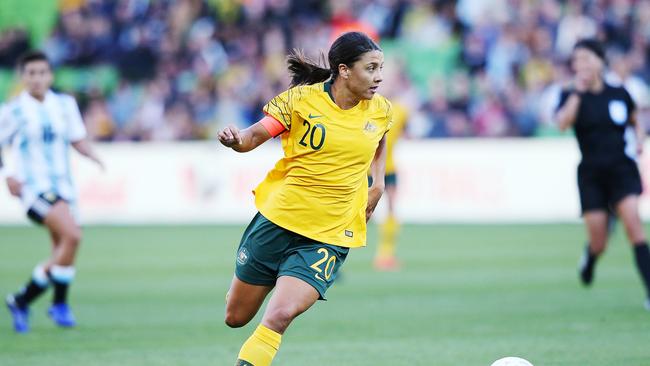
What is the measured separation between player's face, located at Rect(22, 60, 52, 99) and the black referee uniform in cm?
504

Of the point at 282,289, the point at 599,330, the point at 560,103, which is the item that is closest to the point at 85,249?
the point at 560,103

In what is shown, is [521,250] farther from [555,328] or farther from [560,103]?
[555,328]

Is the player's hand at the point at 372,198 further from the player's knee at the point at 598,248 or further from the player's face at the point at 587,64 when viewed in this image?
the player's knee at the point at 598,248

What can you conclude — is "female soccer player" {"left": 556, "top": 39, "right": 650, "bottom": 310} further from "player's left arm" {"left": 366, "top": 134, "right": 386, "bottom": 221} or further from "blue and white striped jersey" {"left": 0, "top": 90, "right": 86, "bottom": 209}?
"blue and white striped jersey" {"left": 0, "top": 90, "right": 86, "bottom": 209}

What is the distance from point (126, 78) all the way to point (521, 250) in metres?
12.3

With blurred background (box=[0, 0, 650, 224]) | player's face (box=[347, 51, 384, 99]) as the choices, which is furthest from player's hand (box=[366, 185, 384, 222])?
blurred background (box=[0, 0, 650, 224])

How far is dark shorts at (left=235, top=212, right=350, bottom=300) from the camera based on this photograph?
6598 mm

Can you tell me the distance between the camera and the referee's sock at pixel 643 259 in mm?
10609

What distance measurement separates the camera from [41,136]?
10359 mm

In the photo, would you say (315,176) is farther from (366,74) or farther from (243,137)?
(366,74)

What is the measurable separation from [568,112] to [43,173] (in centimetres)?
507

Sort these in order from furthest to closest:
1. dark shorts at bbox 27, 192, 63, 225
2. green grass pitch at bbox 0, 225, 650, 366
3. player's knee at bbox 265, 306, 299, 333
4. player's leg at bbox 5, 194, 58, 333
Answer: dark shorts at bbox 27, 192, 63, 225 → player's leg at bbox 5, 194, 58, 333 → green grass pitch at bbox 0, 225, 650, 366 → player's knee at bbox 265, 306, 299, 333

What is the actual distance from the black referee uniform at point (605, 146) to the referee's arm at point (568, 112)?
0.07m

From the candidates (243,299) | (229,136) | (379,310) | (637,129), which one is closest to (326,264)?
(243,299)
